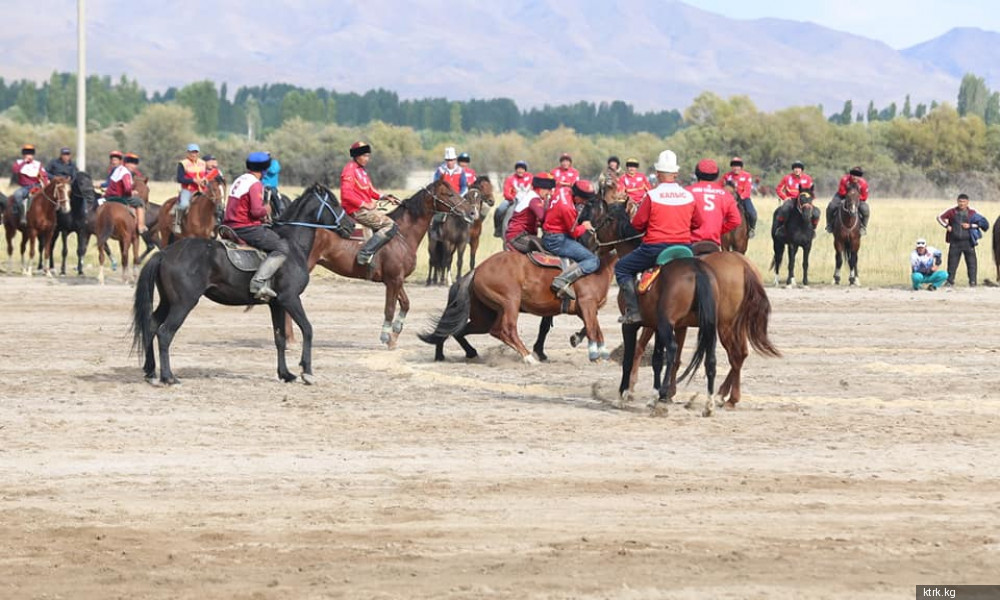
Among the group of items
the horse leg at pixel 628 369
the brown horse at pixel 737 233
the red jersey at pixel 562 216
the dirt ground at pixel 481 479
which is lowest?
the dirt ground at pixel 481 479

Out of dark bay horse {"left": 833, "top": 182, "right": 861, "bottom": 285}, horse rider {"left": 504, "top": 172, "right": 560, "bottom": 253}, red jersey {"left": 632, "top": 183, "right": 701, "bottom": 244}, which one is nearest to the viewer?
red jersey {"left": 632, "top": 183, "right": 701, "bottom": 244}

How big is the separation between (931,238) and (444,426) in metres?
29.6

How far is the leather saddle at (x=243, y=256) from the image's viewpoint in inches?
585

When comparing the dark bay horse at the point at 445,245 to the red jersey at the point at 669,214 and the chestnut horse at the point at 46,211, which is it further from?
the red jersey at the point at 669,214

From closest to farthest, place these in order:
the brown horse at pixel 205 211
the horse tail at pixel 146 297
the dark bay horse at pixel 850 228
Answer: the horse tail at pixel 146 297, the brown horse at pixel 205 211, the dark bay horse at pixel 850 228

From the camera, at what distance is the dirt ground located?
8375mm

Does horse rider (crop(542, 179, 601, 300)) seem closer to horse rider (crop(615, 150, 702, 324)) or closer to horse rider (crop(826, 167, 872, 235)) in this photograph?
horse rider (crop(615, 150, 702, 324))

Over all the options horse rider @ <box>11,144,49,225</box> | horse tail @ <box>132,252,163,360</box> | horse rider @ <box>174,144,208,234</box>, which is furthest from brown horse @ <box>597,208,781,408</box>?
horse rider @ <box>11,144,49,225</box>

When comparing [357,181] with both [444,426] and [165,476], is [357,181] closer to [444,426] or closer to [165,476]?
[444,426]

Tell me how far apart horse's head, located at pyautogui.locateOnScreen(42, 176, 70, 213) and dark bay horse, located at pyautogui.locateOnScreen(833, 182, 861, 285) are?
46.7 ft

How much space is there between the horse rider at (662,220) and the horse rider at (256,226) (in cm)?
343

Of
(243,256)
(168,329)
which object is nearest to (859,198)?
(243,256)

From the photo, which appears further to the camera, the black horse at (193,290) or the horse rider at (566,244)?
the horse rider at (566,244)

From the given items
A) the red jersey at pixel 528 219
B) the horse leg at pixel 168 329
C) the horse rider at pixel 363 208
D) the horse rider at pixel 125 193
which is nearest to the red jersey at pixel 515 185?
the horse rider at pixel 125 193
